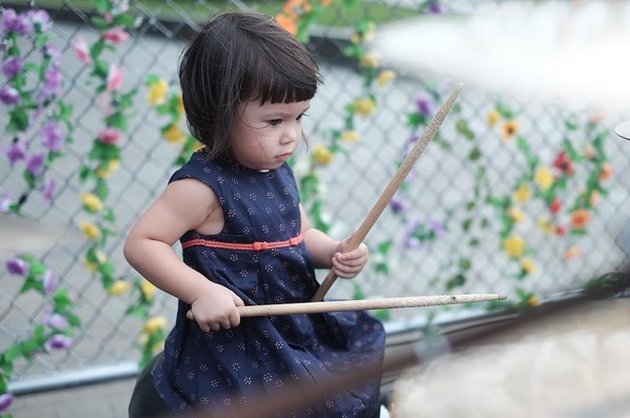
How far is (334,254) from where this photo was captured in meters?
1.87

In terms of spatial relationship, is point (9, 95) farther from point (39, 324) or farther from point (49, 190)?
point (39, 324)

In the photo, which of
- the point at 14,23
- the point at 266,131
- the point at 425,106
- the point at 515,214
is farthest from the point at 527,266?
the point at 266,131

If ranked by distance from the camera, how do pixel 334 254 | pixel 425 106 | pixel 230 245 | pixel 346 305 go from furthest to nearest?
pixel 425 106
pixel 334 254
pixel 230 245
pixel 346 305

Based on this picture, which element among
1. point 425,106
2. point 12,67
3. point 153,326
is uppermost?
point 425,106

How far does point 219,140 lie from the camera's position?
1.67 meters

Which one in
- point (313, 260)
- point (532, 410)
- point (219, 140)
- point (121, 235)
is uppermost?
point (219, 140)

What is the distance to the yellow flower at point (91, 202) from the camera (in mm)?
2852

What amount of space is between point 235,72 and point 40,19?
3.93 ft

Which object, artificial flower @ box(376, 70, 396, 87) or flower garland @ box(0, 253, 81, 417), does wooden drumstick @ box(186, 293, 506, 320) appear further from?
artificial flower @ box(376, 70, 396, 87)

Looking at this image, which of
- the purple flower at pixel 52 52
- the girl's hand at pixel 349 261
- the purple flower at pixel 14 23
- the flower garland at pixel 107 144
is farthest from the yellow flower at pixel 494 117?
the girl's hand at pixel 349 261

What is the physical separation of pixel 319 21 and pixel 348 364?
1634 mm

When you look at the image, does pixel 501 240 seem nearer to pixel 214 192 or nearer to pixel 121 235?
pixel 121 235

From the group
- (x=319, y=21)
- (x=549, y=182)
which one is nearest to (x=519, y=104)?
(x=549, y=182)

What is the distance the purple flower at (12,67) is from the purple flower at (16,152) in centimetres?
20
